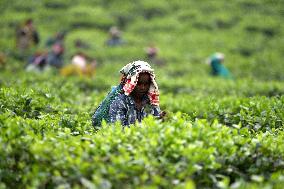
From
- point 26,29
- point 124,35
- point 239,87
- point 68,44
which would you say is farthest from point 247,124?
point 124,35

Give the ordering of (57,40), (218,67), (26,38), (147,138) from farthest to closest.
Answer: (57,40) → (26,38) → (218,67) → (147,138)

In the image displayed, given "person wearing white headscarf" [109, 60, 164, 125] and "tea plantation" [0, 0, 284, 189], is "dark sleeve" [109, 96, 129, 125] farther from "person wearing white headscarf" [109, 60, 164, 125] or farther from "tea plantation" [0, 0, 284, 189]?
"tea plantation" [0, 0, 284, 189]

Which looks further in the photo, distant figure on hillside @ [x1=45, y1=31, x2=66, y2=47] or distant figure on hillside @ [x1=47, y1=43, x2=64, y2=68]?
distant figure on hillside @ [x1=45, y1=31, x2=66, y2=47]

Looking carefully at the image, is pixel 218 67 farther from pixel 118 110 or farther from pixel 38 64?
pixel 118 110

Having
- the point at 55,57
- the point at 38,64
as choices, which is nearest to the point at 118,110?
the point at 38,64

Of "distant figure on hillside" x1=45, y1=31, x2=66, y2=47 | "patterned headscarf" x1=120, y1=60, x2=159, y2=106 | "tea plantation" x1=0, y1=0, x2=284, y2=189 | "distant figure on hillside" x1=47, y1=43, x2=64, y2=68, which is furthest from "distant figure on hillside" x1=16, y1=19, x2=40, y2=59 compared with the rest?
"patterned headscarf" x1=120, y1=60, x2=159, y2=106

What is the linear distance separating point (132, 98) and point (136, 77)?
0.42 meters

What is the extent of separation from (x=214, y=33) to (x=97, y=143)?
22952mm

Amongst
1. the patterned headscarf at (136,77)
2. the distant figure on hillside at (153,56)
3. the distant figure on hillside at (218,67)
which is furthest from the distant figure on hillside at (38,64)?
the patterned headscarf at (136,77)

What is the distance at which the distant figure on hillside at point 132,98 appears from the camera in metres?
5.86

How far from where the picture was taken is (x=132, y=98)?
20.0ft

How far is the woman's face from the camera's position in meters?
5.87

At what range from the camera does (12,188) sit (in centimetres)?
419

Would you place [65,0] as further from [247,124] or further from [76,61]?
[247,124]
